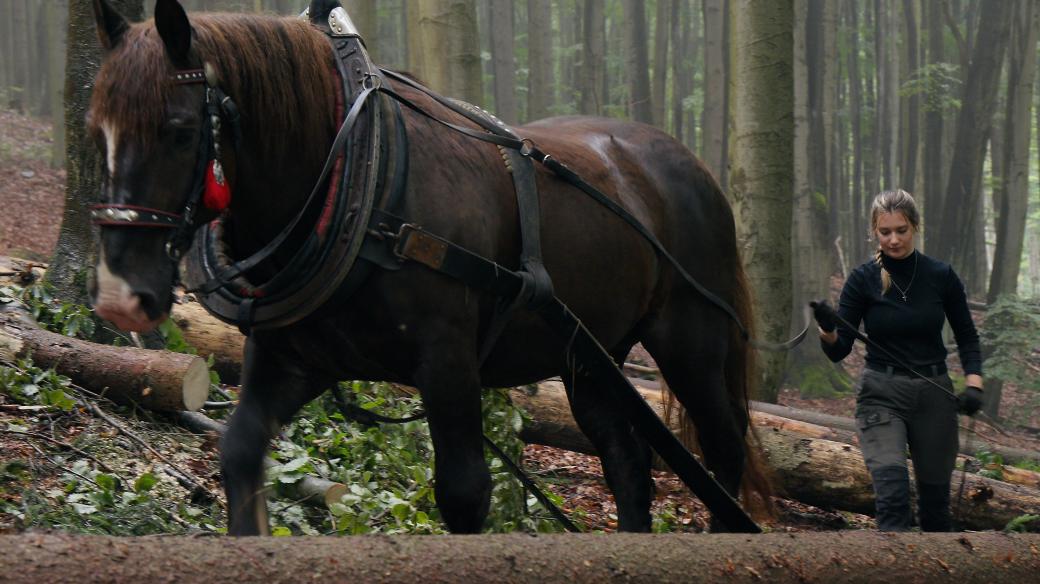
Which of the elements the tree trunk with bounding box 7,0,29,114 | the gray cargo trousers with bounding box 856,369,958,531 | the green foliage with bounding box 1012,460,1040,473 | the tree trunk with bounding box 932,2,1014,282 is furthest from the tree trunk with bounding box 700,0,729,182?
the tree trunk with bounding box 7,0,29,114

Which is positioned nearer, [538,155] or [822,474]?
[538,155]

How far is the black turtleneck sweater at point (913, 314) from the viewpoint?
4.92m

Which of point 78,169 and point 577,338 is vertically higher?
point 78,169

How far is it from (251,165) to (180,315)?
3.57m

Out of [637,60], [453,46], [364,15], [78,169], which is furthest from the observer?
[637,60]

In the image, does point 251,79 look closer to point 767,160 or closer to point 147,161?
Result: point 147,161

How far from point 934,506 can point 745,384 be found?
106 centimetres

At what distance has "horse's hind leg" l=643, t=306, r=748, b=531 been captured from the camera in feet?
16.4

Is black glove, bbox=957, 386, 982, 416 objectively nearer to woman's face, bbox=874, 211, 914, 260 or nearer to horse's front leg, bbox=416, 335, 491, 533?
woman's face, bbox=874, 211, 914, 260

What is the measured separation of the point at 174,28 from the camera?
2965mm

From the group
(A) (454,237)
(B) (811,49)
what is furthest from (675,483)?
(B) (811,49)

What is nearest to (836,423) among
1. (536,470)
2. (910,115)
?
(536,470)

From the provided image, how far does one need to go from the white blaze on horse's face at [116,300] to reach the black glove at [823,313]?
293 centimetres

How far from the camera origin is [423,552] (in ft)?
8.50
